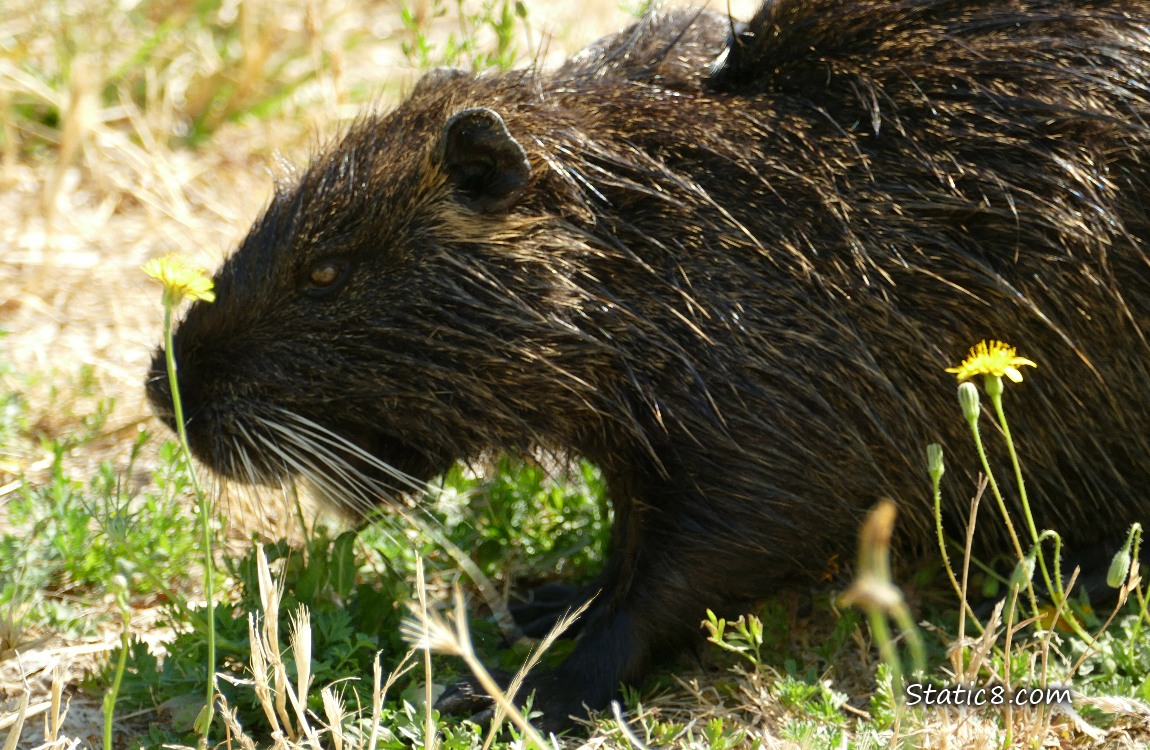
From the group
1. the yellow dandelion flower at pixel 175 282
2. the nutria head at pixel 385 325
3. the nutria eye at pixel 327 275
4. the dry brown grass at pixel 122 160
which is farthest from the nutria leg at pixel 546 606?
the yellow dandelion flower at pixel 175 282

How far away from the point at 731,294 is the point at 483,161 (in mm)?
574

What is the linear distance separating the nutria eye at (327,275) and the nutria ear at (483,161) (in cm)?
29

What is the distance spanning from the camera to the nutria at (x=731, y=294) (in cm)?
274

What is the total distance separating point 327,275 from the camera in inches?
111

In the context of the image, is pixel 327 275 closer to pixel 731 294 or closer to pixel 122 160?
A: pixel 731 294

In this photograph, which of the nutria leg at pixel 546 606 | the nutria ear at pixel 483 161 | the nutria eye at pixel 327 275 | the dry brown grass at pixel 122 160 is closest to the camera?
the nutria ear at pixel 483 161

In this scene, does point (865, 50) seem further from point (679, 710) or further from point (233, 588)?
point (233, 588)

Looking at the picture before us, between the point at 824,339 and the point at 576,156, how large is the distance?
634mm

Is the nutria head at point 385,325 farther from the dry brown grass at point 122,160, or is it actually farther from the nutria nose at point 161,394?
the dry brown grass at point 122,160

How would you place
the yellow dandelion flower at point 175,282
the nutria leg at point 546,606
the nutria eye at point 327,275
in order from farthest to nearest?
the nutria leg at point 546,606 < the nutria eye at point 327,275 < the yellow dandelion flower at point 175,282

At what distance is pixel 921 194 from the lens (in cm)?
274

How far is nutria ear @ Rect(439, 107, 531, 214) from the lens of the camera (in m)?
2.71

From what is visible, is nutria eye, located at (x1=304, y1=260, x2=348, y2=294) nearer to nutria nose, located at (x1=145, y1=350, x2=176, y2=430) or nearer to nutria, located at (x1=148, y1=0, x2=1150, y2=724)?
nutria, located at (x1=148, y1=0, x2=1150, y2=724)

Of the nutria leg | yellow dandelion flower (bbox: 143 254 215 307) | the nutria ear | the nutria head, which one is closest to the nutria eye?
the nutria head
